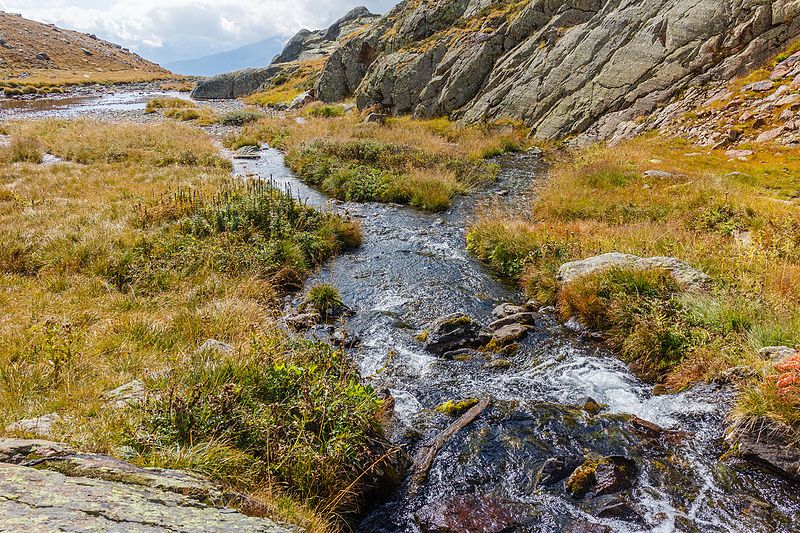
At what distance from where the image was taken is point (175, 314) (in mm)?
8242

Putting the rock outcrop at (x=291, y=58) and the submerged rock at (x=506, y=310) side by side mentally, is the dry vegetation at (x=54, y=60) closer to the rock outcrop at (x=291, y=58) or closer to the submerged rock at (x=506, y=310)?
the rock outcrop at (x=291, y=58)

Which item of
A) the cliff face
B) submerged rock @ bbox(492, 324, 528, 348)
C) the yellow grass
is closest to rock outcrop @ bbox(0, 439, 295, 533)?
submerged rock @ bbox(492, 324, 528, 348)

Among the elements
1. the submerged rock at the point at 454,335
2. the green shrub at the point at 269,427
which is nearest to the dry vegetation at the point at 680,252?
the submerged rock at the point at 454,335

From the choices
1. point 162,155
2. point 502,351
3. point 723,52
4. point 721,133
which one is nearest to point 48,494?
point 502,351

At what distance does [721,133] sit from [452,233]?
58.4ft

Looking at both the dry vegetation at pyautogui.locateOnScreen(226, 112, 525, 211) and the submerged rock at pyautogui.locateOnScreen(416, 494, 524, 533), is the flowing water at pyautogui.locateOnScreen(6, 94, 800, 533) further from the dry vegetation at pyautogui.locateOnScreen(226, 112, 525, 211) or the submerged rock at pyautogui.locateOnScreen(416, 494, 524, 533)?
the dry vegetation at pyautogui.locateOnScreen(226, 112, 525, 211)

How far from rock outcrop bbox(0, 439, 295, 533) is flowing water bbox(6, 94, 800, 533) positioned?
234 cm

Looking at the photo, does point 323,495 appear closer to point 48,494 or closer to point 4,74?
point 48,494

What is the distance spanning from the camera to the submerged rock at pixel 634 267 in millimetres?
8820

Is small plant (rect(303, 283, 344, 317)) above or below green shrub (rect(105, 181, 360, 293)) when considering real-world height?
below

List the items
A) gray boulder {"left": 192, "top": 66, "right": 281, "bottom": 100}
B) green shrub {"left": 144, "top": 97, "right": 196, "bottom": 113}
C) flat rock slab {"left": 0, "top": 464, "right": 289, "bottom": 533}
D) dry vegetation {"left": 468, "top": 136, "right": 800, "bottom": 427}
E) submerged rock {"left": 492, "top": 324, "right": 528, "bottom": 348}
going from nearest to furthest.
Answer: flat rock slab {"left": 0, "top": 464, "right": 289, "bottom": 533} → dry vegetation {"left": 468, "top": 136, "right": 800, "bottom": 427} → submerged rock {"left": 492, "top": 324, "right": 528, "bottom": 348} → green shrub {"left": 144, "top": 97, "right": 196, "bottom": 113} → gray boulder {"left": 192, "top": 66, "right": 281, "bottom": 100}

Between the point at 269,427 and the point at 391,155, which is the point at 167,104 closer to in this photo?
the point at 391,155

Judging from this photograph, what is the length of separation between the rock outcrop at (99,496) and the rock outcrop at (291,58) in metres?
86.3

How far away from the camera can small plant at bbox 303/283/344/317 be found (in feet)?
33.9
